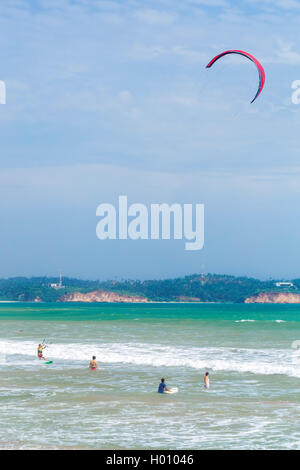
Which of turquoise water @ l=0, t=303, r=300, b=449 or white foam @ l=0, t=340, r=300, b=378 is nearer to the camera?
turquoise water @ l=0, t=303, r=300, b=449

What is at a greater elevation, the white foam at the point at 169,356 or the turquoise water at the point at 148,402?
the turquoise water at the point at 148,402

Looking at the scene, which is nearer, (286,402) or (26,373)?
(286,402)

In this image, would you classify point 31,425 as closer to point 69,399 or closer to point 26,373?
point 69,399

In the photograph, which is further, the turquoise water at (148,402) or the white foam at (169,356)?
the white foam at (169,356)

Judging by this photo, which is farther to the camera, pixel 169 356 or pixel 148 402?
pixel 169 356

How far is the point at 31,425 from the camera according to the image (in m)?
16.6

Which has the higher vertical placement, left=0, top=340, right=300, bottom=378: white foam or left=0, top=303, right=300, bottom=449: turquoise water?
left=0, top=303, right=300, bottom=449: turquoise water
